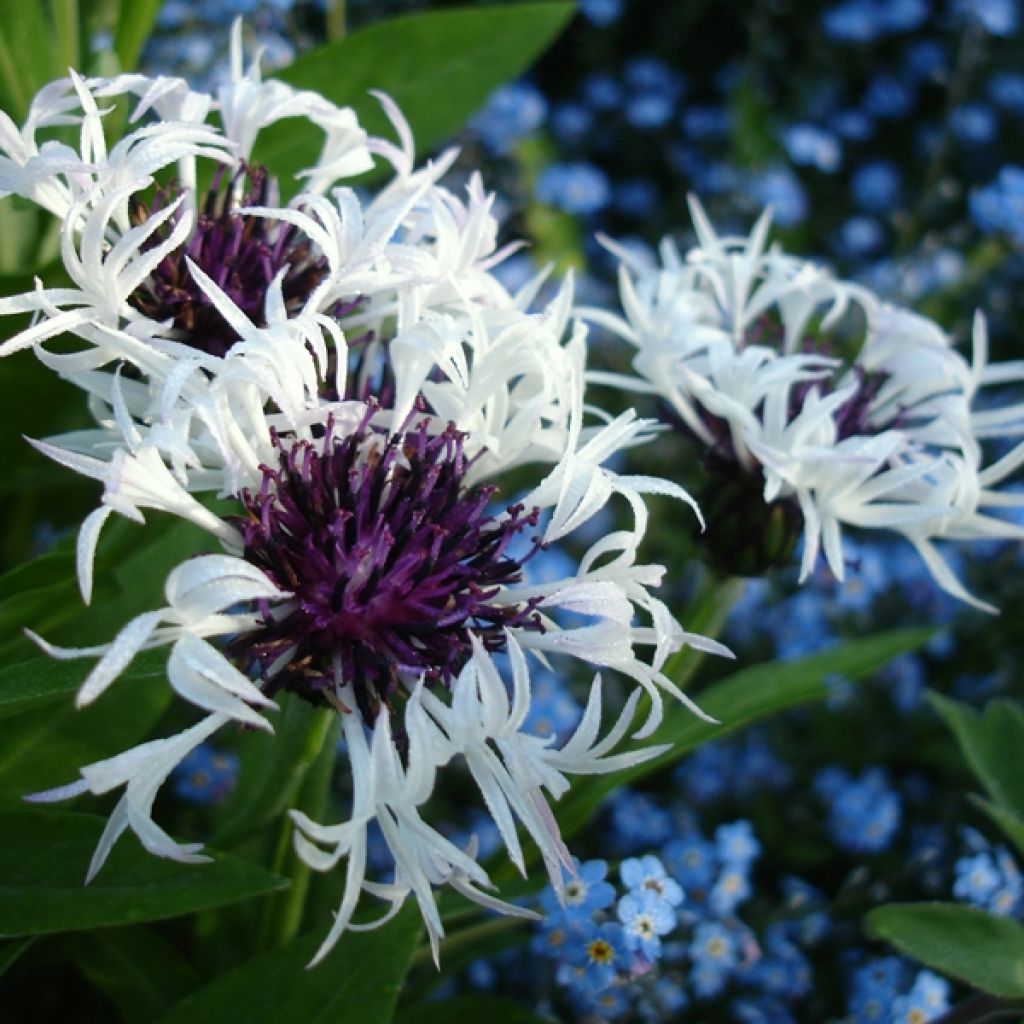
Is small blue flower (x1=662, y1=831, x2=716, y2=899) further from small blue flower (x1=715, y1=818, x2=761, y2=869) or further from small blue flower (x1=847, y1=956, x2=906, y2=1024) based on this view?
small blue flower (x1=847, y1=956, x2=906, y2=1024)

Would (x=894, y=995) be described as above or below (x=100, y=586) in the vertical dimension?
below

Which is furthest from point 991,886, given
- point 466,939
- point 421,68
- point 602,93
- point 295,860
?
point 602,93

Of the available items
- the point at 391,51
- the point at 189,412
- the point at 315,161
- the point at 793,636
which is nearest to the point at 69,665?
the point at 189,412

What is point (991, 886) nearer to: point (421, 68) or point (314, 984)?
point (314, 984)

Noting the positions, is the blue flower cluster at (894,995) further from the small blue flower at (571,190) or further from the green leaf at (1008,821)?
the small blue flower at (571,190)

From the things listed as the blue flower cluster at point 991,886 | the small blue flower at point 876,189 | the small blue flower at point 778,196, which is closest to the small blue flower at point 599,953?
the blue flower cluster at point 991,886

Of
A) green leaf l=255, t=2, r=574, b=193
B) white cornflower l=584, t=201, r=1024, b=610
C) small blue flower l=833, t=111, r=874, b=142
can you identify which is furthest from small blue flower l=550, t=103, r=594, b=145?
white cornflower l=584, t=201, r=1024, b=610
